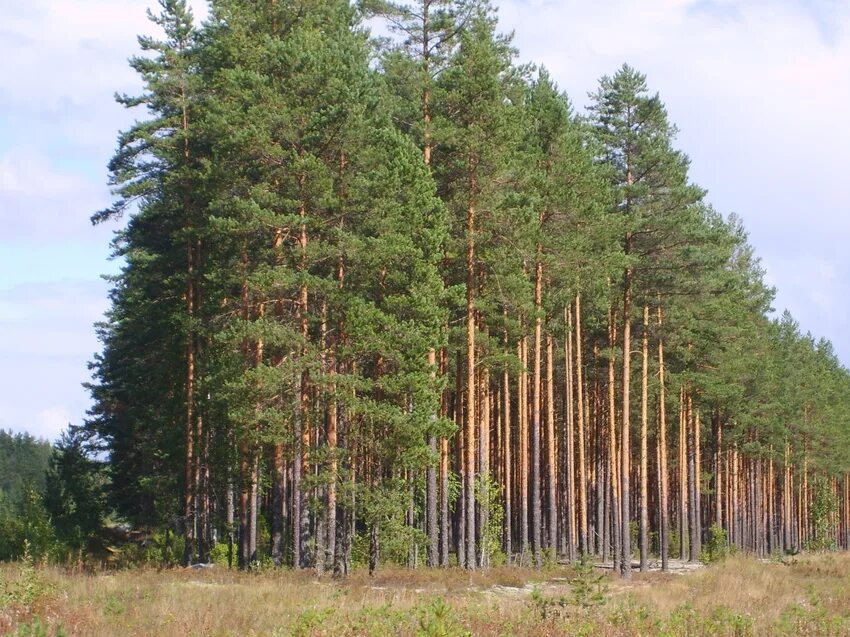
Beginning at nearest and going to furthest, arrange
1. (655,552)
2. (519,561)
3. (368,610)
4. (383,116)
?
(368,610)
(383,116)
(519,561)
(655,552)

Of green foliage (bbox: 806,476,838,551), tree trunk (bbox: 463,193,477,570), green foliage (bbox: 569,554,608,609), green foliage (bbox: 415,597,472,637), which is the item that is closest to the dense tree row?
tree trunk (bbox: 463,193,477,570)

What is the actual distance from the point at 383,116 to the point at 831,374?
6468 cm

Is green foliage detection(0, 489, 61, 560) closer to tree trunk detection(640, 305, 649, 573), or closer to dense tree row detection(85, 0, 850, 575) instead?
dense tree row detection(85, 0, 850, 575)

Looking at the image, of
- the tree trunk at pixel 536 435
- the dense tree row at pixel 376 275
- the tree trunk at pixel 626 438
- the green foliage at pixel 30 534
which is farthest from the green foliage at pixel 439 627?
the green foliage at pixel 30 534

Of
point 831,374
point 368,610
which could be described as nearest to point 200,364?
point 368,610

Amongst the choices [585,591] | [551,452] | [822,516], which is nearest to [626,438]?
[551,452]

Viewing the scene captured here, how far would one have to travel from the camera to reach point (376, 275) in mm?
26859

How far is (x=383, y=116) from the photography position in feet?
95.5

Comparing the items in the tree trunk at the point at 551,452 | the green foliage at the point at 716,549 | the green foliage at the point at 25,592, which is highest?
the tree trunk at the point at 551,452

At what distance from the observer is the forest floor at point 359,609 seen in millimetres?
14312

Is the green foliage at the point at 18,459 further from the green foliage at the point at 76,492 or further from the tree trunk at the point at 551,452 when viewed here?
the tree trunk at the point at 551,452

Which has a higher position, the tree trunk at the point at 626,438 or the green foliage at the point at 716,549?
the tree trunk at the point at 626,438

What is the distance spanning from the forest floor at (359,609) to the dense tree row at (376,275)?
4752 mm

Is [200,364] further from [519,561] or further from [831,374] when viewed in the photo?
[831,374]
